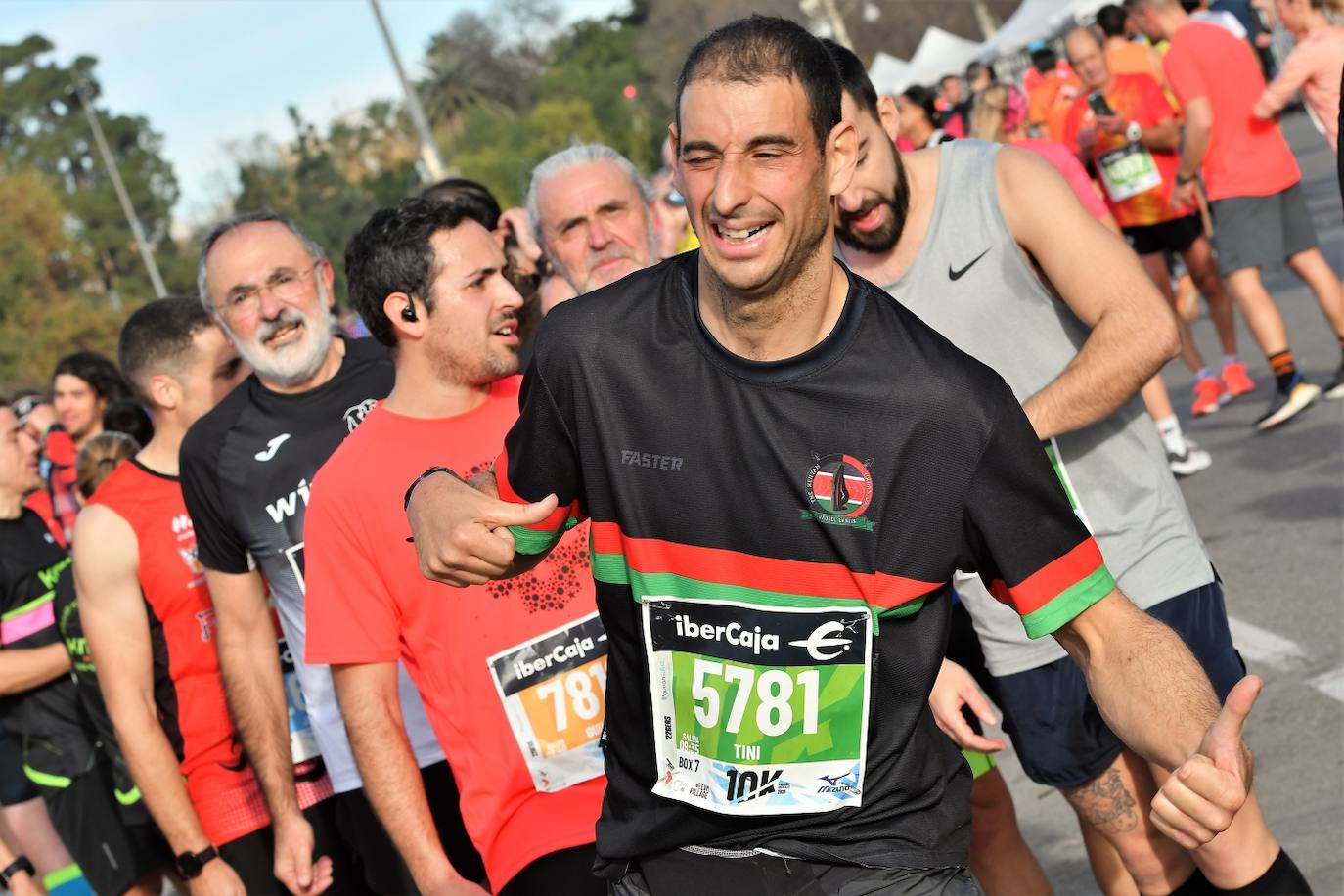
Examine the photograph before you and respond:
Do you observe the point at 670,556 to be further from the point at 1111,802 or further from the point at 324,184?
the point at 324,184

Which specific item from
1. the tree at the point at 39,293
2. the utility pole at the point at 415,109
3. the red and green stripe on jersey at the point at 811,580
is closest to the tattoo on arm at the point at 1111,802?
the red and green stripe on jersey at the point at 811,580

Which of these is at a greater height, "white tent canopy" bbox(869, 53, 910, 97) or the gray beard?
the gray beard

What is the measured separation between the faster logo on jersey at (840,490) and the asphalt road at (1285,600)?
224 centimetres

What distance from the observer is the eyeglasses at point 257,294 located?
188 inches

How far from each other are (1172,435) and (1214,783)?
20.3 ft

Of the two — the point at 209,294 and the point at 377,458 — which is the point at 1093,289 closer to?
the point at 377,458

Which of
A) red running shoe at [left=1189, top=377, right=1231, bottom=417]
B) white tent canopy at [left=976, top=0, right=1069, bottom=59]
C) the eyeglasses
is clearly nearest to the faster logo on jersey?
the eyeglasses

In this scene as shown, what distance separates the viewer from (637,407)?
2.67 metres

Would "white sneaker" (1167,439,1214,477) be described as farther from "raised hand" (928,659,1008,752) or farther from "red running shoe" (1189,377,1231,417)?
"raised hand" (928,659,1008,752)

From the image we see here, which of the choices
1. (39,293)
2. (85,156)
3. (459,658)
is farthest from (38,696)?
(85,156)

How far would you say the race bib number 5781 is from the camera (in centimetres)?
260

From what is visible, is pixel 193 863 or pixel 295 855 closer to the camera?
pixel 295 855

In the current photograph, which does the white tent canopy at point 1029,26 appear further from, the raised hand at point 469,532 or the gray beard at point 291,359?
the raised hand at point 469,532

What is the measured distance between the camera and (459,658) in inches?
143
